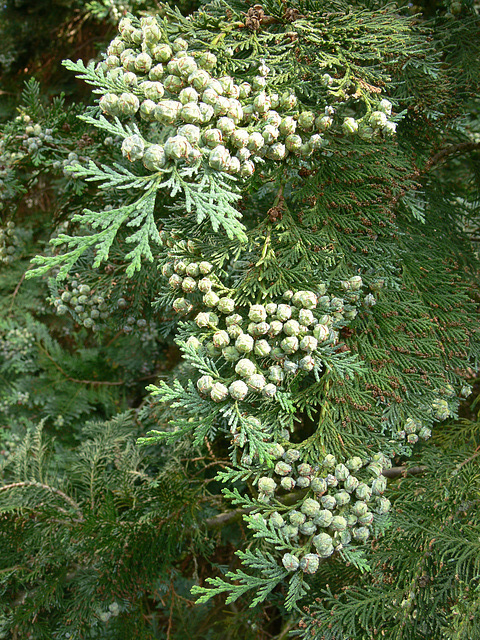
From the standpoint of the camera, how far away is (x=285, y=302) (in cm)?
97

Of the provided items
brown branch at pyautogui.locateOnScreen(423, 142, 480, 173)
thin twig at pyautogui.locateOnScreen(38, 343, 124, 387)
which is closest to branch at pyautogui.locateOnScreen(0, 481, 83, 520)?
thin twig at pyautogui.locateOnScreen(38, 343, 124, 387)

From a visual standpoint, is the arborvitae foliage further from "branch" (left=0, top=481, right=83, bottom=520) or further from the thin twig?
the thin twig

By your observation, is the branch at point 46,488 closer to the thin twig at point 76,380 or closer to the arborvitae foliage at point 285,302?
the arborvitae foliage at point 285,302

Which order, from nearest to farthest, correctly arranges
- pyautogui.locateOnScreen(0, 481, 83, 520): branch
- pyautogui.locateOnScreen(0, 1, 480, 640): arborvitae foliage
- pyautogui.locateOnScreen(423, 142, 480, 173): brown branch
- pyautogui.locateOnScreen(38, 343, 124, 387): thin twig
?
pyautogui.locateOnScreen(0, 1, 480, 640): arborvitae foliage, pyautogui.locateOnScreen(423, 142, 480, 173): brown branch, pyautogui.locateOnScreen(0, 481, 83, 520): branch, pyautogui.locateOnScreen(38, 343, 124, 387): thin twig

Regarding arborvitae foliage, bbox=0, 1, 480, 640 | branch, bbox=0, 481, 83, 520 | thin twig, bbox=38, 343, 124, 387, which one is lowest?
thin twig, bbox=38, 343, 124, 387

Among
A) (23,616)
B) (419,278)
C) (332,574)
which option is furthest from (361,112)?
(23,616)

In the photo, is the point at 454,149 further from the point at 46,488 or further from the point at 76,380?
the point at 76,380

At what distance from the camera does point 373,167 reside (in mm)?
1058

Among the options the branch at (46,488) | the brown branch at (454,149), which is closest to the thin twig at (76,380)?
the branch at (46,488)

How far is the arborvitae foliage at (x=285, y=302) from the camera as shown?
85cm

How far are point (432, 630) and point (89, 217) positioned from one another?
1145mm

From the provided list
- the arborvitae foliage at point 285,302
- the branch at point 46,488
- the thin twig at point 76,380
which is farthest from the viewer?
the thin twig at point 76,380

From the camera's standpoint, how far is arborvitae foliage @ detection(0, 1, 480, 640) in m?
0.85

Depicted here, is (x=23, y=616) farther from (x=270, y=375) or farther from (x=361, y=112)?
(x=361, y=112)
